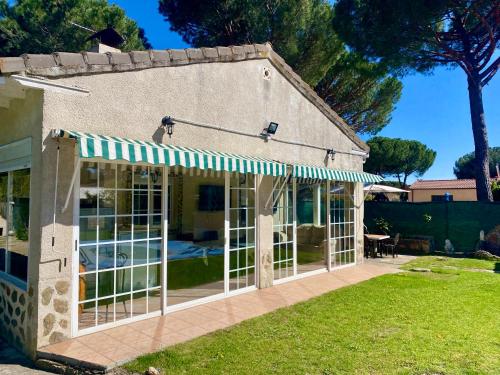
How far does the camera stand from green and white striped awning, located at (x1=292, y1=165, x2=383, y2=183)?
1633 centimetres

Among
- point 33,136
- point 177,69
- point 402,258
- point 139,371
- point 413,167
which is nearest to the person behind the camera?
point 139,371

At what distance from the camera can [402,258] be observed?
27.9m

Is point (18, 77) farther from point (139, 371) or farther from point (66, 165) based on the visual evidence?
point (139, 371)

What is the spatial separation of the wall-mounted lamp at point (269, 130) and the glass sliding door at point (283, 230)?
2141mm

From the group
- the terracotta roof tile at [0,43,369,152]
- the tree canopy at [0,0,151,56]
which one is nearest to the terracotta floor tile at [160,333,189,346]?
the terracotta roof tile at [0,43,369,152]

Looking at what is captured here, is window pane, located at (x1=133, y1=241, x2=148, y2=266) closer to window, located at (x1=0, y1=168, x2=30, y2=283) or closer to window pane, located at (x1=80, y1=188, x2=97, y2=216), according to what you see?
window pane, located at (x1=80, y1=188, x2=97, y2=216)

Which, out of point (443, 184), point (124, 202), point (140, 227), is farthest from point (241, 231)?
point (443, 184)

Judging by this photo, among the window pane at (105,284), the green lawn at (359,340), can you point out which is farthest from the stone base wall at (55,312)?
the green lawn at (359,340)

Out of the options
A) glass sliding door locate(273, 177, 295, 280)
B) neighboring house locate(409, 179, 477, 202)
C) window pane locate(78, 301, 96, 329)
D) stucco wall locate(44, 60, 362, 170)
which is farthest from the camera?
neighboring house locate(409, 179, 477, 202)

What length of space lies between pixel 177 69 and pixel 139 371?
9733 mm

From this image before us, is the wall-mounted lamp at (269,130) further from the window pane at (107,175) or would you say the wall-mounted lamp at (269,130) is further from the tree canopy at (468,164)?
the tree canopy at (468,164)

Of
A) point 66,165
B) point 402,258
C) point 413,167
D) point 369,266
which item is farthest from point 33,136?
point 413,167

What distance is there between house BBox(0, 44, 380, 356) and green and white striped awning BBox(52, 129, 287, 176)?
37 mm

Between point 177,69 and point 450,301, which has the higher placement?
point 177,69
